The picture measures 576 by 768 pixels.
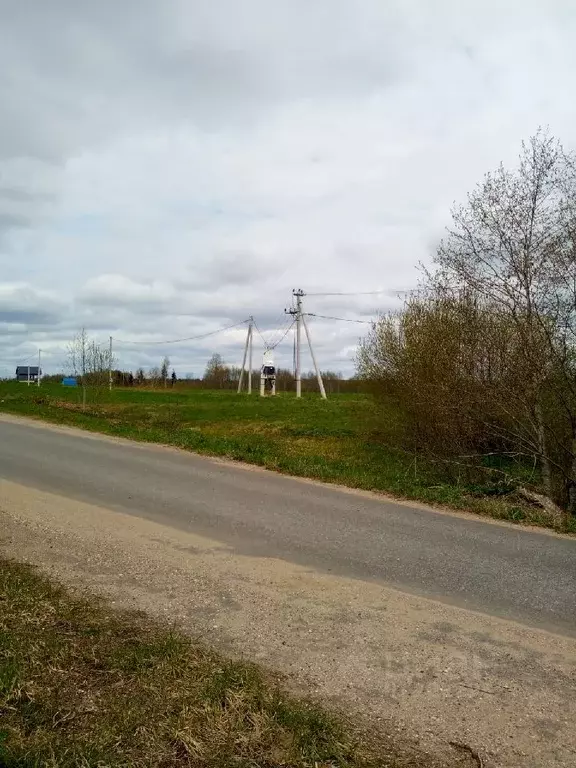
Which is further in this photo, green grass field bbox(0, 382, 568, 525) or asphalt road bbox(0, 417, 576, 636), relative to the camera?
green grass field bbox(0, 382, 568, 525)

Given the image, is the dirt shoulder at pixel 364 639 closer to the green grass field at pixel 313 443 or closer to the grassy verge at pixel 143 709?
the grassy verge at pixel 143 709

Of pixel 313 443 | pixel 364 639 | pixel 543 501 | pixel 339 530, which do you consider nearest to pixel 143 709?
pixel 364 639

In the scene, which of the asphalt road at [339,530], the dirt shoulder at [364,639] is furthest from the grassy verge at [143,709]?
the asphalt road at [339,530]

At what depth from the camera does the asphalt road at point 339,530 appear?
560cm

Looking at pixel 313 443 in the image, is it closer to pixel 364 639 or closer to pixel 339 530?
pixel 339 530

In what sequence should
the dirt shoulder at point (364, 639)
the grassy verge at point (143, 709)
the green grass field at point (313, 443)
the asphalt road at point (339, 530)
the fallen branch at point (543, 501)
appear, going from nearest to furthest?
the grassy verge at point (143, 709) → the dirt shoulder at point (364, 639) → the asphalt road at point (339, 530) → the fallen branch at point (543, 501) → the green grass field at point (313, 443)

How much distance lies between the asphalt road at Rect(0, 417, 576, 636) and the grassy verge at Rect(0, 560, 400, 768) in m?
2.37

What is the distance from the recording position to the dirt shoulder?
334 cm

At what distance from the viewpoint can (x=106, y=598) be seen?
5.02m

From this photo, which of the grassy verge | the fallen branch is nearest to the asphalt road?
the fallen branch

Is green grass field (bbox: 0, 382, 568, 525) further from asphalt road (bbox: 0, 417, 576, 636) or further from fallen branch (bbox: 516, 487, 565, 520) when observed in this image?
asphalt road (bbox: 0, 417, 576, 636)

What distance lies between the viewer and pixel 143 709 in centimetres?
326

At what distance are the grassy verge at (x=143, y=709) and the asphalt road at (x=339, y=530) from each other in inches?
93.3

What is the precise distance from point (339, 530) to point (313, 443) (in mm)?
11224
